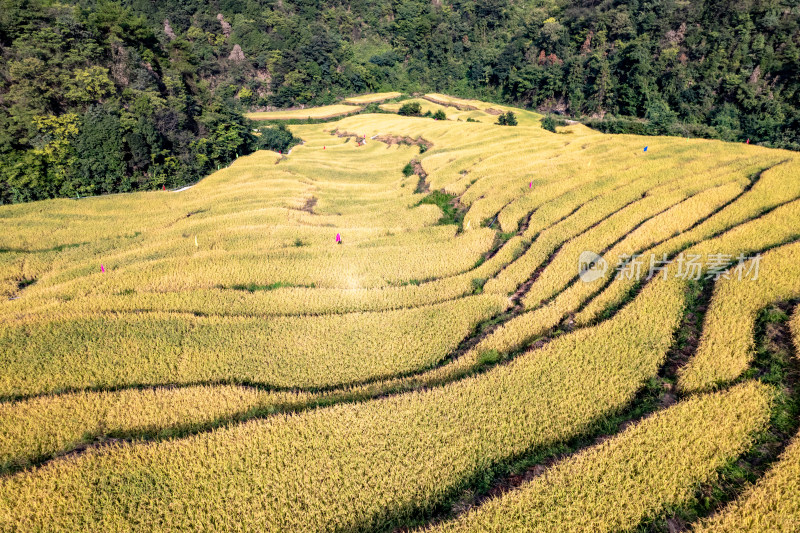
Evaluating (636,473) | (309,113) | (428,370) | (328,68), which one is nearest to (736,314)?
(636,473)

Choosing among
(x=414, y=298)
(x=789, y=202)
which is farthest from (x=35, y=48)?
(x=789, y=202)

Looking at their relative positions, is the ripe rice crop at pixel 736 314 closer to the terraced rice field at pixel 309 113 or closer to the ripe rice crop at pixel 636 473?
the ripe rice crop at pixel 636 473

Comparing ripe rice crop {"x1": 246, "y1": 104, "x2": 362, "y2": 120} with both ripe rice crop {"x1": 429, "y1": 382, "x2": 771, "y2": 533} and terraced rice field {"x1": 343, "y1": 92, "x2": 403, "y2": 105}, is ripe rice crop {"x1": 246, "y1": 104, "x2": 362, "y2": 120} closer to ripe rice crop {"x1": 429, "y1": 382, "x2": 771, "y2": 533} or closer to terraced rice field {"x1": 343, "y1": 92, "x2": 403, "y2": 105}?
terraced rice field {"x1": 343, "y1": 92, "x2": 403, "y2": 105}

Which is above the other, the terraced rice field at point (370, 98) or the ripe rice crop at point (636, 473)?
the terraced rice field at point (370, 98)

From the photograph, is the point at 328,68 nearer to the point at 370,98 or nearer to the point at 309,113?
the point at 370,98

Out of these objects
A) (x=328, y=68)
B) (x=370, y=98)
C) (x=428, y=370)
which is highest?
(x=328, y=68)

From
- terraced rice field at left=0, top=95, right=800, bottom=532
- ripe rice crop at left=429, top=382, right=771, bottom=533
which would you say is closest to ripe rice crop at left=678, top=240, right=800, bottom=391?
terraced rice field at left=0, top=95, right=800, bottom=532

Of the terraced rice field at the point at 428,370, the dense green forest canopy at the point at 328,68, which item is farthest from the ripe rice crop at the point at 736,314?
the dense green forest canopy at the point at 328,68

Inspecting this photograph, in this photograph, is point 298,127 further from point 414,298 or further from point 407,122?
point 414,298
